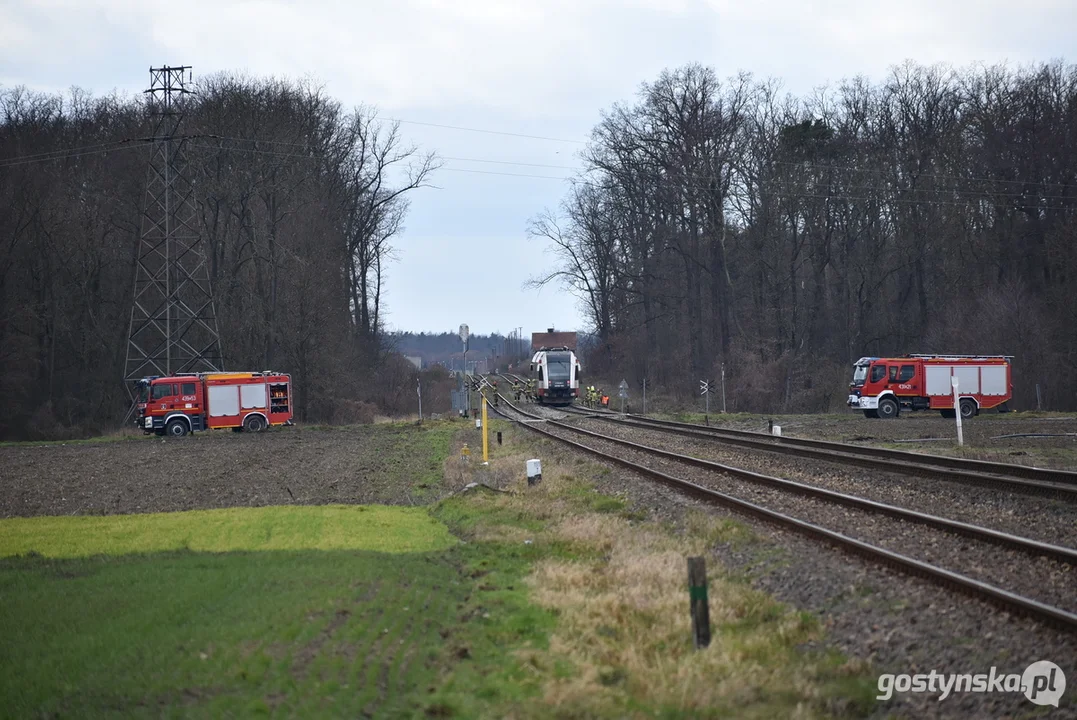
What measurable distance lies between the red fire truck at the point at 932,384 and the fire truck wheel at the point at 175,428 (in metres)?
28.7

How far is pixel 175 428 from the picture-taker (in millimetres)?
43531

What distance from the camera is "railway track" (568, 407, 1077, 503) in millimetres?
16078

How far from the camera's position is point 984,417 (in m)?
40.1

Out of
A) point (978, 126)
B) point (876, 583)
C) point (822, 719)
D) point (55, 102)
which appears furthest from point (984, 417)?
point (55, 102)

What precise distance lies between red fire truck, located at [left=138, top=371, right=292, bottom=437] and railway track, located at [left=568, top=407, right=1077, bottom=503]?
2174 cm

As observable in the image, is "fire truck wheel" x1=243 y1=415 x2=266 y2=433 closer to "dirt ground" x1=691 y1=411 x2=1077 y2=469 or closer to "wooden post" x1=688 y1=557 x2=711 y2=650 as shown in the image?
"dirt ground" x1=691 y1=411 x2=1077 y2=469

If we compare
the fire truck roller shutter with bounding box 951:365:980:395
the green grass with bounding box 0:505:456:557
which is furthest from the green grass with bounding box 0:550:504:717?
the fire truck roller shutter with bounding box 951:365:980:395

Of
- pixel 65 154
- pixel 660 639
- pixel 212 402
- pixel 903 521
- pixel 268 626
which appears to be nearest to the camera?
pixel 660 639

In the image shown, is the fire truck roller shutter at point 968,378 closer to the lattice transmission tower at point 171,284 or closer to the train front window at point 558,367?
the train front window at point 558,367

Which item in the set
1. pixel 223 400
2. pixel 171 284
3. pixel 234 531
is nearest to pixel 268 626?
pixel 234 531

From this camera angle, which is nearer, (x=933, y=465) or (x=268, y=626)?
(x=268, y=626)

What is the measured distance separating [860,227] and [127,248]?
39.6 meters

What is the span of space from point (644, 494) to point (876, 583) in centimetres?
846

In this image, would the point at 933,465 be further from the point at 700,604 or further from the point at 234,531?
the point at 700,604
